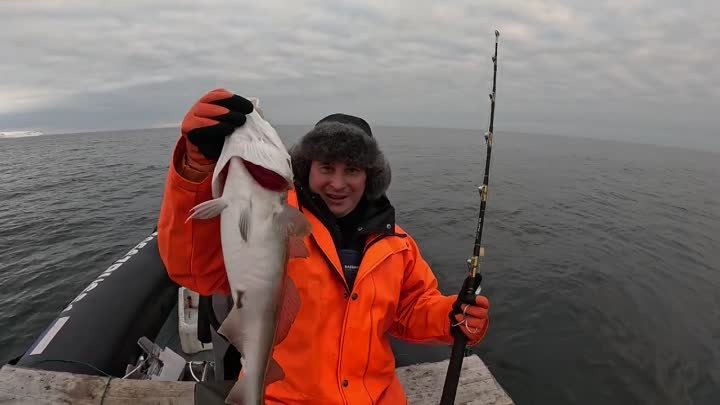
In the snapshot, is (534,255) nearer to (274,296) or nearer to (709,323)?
(709,323)

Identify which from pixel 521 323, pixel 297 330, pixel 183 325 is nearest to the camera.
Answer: pixel 297 330

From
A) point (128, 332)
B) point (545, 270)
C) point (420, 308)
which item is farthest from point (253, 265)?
point (545, 270)

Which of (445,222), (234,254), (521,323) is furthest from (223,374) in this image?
(445,222)

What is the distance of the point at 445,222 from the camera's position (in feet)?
56.3

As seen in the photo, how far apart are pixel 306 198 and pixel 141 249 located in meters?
5.69

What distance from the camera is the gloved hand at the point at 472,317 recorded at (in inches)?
127

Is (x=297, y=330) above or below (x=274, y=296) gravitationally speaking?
below

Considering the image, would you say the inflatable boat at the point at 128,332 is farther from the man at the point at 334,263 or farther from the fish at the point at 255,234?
the fish at the point at 255,234

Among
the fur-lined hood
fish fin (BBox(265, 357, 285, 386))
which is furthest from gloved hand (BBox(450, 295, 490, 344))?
fish fin (BBox(265, 357, 285, 386))

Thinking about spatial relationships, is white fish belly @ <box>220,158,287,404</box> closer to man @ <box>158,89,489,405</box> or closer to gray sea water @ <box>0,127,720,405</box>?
man @ <box>158,89,489,405</box>

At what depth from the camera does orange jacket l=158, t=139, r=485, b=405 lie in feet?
8.30

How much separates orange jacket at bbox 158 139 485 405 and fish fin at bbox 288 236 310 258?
0.56 metres

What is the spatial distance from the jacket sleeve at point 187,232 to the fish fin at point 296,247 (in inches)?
22.0

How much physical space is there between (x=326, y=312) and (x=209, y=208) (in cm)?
135
